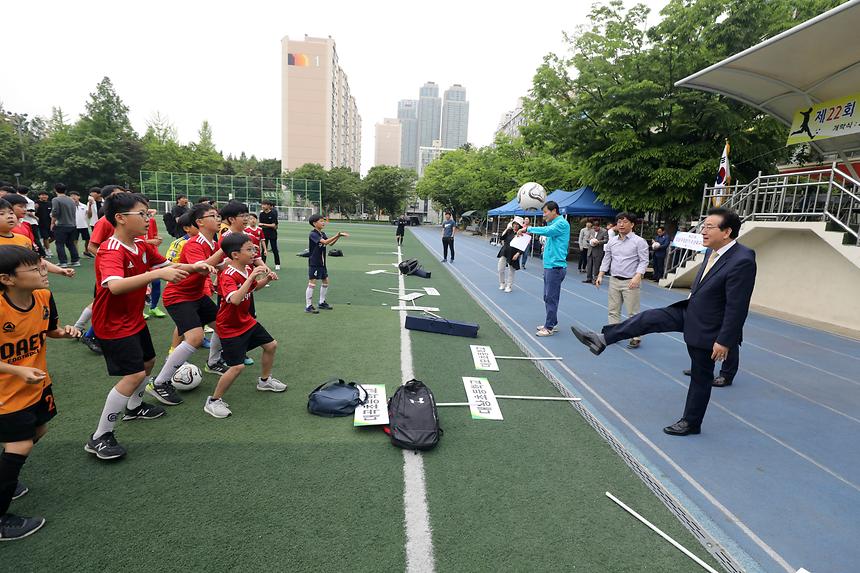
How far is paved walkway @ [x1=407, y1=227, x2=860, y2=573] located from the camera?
9.31 ft

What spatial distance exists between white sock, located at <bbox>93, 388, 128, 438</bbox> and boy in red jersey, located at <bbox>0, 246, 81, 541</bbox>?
619 millimetres

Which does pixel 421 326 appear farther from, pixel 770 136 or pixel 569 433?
pixel 770 136

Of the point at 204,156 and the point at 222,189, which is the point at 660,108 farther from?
the point at 204,156

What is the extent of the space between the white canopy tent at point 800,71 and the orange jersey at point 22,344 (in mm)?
11813

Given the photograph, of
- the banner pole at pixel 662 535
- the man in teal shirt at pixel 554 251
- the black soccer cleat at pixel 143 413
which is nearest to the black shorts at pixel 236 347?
the black soccer cleat at pixel 143 413

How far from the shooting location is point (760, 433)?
4180 millimetres

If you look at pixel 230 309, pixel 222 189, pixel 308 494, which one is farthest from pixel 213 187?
pixel 308 494

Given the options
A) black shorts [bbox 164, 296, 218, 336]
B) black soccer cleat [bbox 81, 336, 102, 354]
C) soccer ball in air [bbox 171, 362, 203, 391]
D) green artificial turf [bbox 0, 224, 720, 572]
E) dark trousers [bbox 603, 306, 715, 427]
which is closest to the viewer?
green artificial turf [bbox 0, 224, 720, 572]

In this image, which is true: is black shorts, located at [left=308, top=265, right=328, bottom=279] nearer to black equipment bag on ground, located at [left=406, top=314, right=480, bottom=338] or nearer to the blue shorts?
the blue shorts

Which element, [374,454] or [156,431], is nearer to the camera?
[374,454]

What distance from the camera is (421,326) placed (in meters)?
7.14

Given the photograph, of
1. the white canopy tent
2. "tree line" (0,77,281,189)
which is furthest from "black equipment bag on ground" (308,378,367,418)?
"tree line" (0,77,281,189)

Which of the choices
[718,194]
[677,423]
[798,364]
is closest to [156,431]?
[677,423]

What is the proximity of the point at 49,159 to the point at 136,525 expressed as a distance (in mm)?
68627
